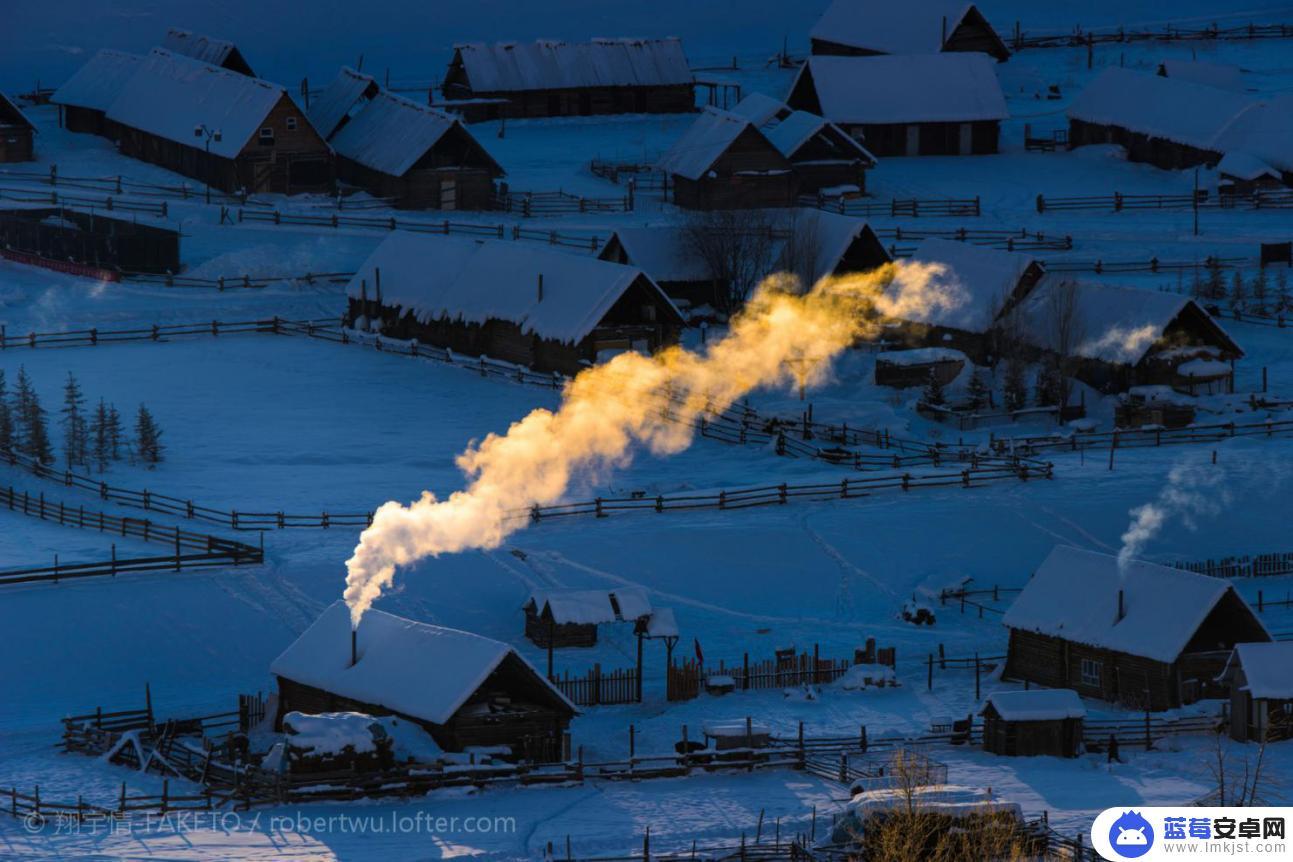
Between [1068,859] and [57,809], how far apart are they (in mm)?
16427

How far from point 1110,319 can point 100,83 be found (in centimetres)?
4340

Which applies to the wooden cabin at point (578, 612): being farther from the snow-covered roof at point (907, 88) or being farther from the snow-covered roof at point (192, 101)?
the snow-covered roof at point (907, 88)

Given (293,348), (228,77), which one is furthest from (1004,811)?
(228,77)

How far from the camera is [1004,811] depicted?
42.1 metres

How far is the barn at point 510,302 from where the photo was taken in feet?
238

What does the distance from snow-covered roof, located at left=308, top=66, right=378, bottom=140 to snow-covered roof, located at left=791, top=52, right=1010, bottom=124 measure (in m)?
15.5

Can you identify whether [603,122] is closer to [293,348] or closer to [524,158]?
[524,158]

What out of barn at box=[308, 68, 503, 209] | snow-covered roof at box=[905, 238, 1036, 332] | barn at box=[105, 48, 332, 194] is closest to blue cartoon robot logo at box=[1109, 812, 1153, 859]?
snow-covered roof at box=[905, 238, 1036, 332]

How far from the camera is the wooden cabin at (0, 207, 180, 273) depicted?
83.4 m

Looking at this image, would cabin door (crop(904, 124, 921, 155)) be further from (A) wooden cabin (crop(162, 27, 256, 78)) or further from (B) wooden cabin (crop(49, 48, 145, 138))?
(B) wooden cabin (crop(49, 48, 145, 138))

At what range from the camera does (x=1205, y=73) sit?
10194cm

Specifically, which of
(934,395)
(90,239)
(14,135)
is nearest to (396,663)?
Result: (934,395)

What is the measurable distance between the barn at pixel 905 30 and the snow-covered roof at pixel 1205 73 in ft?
21.1

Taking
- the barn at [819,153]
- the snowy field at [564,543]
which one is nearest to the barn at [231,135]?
the snowy field at [564,543]
